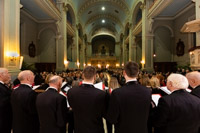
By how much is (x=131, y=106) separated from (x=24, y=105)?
1.77m

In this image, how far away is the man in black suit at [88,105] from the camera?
1764 millimetres

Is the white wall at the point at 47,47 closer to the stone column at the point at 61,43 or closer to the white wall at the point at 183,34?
the stone column at the point at 61,43

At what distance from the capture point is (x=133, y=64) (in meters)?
1.73

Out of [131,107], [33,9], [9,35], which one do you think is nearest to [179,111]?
[131,107]

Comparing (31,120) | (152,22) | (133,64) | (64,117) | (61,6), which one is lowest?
(31,120)

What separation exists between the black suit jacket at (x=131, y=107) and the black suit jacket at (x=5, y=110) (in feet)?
6.56

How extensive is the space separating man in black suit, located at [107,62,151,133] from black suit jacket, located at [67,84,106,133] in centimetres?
19

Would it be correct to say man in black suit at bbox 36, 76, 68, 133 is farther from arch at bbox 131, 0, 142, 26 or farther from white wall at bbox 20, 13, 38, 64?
arch at bbox 131, 0, 142, 26

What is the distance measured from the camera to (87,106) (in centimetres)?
177

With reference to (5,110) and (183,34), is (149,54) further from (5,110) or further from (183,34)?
(5,110)

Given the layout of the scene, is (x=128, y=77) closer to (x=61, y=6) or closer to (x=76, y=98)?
(x=76, y=98)

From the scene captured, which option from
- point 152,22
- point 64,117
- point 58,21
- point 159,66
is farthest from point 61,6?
point 64,117

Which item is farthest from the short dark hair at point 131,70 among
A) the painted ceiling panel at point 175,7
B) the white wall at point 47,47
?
the white wall at point 47,47

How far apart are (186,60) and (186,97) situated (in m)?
13.2
